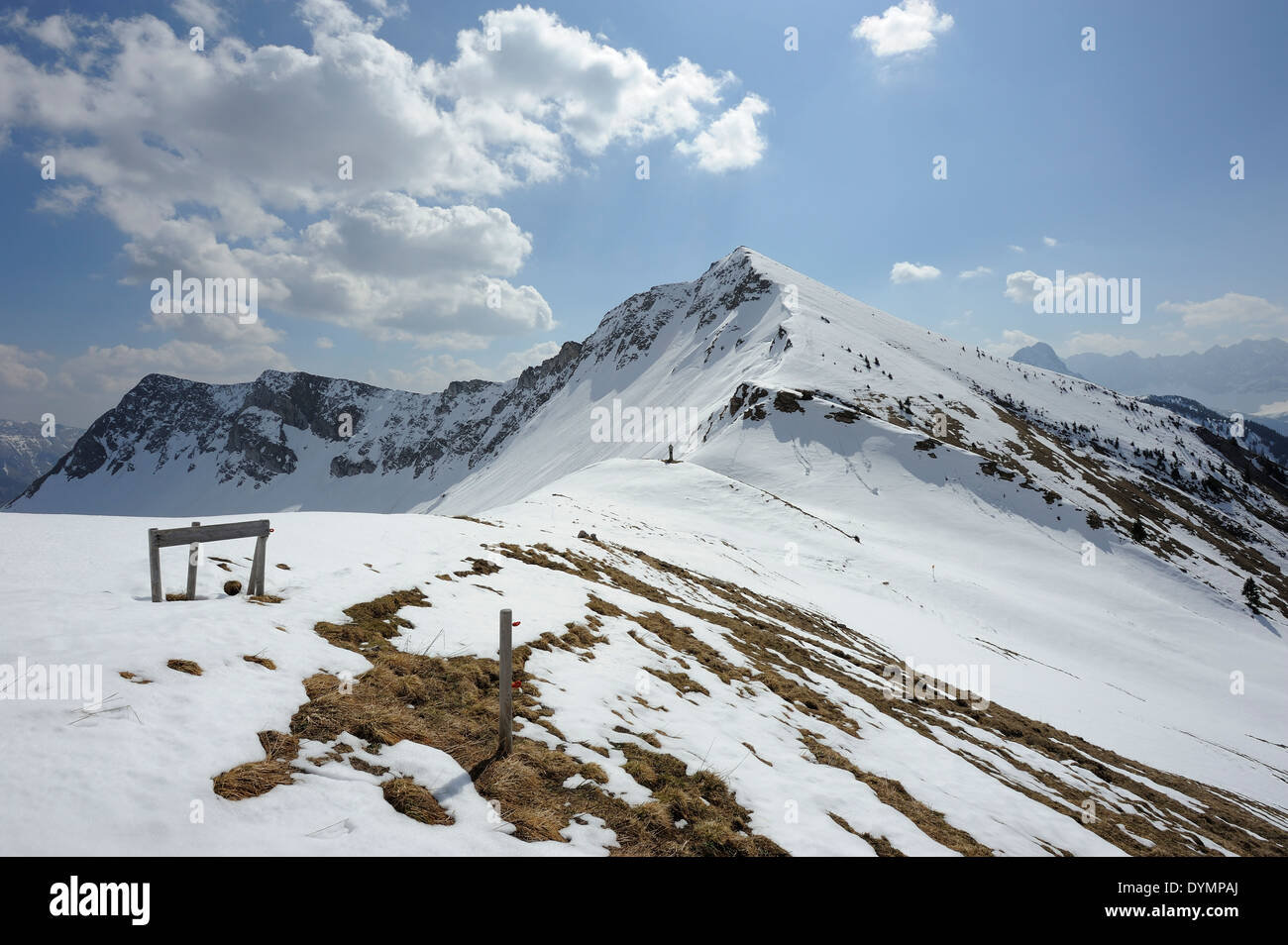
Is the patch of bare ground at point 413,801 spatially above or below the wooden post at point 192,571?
below

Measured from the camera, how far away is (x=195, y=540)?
31.8 feet

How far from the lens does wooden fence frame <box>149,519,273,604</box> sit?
9.11 metres

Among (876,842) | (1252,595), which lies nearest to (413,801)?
(876,842)

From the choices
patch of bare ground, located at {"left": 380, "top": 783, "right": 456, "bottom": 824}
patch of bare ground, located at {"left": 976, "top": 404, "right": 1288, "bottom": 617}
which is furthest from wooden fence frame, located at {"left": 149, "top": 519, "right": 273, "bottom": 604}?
patch of bare ground, located at {"left": 976, "top": 404, "right": 1288, "bottom": 617}

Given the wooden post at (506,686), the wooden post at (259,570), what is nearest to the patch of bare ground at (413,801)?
the wooden post at (506,686)

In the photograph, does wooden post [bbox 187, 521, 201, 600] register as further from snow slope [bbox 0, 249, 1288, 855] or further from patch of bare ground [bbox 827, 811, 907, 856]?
patch of bare ground [bbox 827, 811, 907, 856]

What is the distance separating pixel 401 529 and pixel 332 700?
10480 millimetres

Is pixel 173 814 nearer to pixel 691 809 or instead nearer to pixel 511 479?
pixel 691 809

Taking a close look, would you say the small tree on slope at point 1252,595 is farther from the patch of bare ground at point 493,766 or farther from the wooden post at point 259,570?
the wooden post at point 259,570

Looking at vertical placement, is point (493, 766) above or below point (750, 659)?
above

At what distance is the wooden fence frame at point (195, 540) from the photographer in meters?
9.11

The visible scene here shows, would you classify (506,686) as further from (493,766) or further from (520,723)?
(520,723)

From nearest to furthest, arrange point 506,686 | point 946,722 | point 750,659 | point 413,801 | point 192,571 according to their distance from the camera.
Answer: point 413,801 < point 506,686 < point 192,571 < point 750,659 < point 946,722
